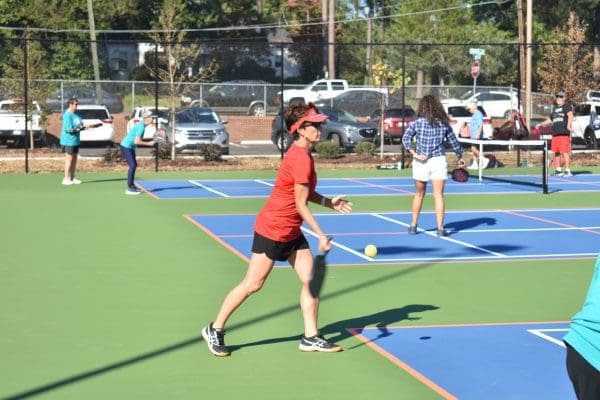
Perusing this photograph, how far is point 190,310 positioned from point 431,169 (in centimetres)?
580

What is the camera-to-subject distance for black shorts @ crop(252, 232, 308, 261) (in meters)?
8.52

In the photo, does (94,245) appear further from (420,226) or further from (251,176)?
(251,176)

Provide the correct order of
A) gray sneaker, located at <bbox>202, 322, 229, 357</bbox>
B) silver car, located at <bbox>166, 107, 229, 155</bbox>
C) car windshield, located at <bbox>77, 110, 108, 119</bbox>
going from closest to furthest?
gray sneaker, located at <bbox>202, 322, 229, 357</bbox> → silver car, located at <bbox>166, 107, 229, 155</bbox> → car windshield, located at <bbox>77, 110, 108, 119</bbox>

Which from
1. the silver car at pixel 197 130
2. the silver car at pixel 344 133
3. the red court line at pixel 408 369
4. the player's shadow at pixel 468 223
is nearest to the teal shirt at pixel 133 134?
the player's shadow at pixel 468 223

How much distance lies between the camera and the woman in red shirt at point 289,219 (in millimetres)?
8461

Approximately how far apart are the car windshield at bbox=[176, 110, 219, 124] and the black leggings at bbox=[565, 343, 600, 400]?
30.0 m

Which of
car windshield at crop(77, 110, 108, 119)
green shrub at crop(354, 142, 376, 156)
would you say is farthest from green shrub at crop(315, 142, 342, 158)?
car windshield at crop(77, 110, 108, 119)

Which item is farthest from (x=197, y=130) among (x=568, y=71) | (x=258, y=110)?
(x=258, y=110)

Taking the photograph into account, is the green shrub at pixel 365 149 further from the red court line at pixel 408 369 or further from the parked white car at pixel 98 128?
the red court line at pixel 408 369

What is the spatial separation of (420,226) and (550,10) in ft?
184

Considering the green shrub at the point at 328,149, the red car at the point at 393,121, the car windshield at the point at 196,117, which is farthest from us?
the red car at the point at 393,121

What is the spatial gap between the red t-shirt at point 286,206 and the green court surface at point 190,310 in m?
0.98

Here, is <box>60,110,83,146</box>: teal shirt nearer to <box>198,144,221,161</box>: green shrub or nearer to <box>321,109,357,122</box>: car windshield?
<box>198,144,221,161</box>: green shrub

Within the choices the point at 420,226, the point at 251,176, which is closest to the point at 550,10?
the point at 251,176
